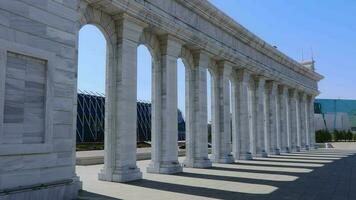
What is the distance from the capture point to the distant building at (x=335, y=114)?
12081 centimetres

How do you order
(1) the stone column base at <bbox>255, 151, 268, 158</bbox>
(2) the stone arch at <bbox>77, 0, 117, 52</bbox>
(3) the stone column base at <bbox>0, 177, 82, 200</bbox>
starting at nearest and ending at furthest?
(3) the stone column base at <bbox>0, 177, 82, 200</bbox> < (2) the stone arch at <bbox>77, 0, 117, 52</bbox> < (1) the stone column base at <bbox>255, 151, 268, 158</bbox>

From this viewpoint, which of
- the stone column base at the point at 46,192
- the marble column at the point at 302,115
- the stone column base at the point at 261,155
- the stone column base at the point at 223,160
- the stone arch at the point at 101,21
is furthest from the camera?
the marble column at the point at 302,115

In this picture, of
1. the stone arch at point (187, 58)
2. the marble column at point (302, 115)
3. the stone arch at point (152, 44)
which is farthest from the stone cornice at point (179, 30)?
the marble column at point (302, 115)

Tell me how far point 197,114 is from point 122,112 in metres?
8.88

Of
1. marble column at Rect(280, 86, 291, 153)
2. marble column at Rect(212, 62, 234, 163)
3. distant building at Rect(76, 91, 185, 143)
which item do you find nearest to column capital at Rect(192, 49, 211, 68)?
marble column at Rect(212, 62, 234, 163)

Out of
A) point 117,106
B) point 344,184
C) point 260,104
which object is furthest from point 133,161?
point 260,104

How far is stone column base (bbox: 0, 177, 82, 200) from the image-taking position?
11438 millimetres

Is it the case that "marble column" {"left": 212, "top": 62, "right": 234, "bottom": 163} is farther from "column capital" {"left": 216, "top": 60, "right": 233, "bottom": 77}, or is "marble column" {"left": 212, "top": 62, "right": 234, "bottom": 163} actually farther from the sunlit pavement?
the sunlit pavement

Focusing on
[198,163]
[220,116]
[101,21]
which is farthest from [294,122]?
[101,21]

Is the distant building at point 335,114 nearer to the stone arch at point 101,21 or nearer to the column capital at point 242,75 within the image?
the column capital at point 242,75

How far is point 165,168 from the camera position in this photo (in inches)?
899

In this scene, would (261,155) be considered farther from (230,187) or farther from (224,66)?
(230,187)

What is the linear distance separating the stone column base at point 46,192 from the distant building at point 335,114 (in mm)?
115871

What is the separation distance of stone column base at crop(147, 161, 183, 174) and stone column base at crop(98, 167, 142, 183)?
10.5ft
